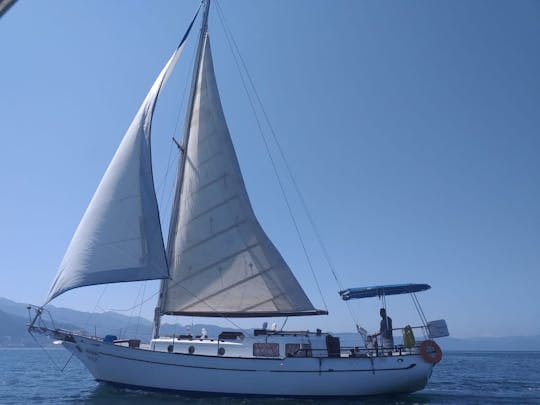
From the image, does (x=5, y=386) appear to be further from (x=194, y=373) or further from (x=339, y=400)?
(x=339, y=400)

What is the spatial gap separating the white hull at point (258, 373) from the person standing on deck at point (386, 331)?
1.14 metres

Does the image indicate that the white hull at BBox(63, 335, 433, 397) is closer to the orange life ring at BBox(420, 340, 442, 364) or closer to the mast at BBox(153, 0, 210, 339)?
the orange life ring at BBox(420, 340, 442, 364)

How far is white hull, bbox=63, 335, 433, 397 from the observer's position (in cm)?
1739

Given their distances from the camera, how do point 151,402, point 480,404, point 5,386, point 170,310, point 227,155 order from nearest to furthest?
Result: point 151,402 → point 480,404 → point 170,310 → point 227,155 → point 5,386

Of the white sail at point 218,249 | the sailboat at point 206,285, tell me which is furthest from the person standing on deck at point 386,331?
the white sail at point 218,249

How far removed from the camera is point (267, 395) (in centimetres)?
1750

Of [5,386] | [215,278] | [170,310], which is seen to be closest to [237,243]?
[215,278]

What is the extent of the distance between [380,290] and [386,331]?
215 cm

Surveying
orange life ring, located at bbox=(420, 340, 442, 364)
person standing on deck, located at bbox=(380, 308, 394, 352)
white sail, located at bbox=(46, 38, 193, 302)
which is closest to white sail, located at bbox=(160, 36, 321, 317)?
white sail, located at bbox=(46, 38, 193, 302)

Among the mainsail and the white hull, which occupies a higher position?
the mainsail

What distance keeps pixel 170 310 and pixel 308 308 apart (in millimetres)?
6604

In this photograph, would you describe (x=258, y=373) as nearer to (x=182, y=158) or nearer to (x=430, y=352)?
(x=430, y=352)

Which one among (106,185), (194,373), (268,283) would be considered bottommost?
(194,373)

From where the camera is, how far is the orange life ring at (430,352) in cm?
1848
